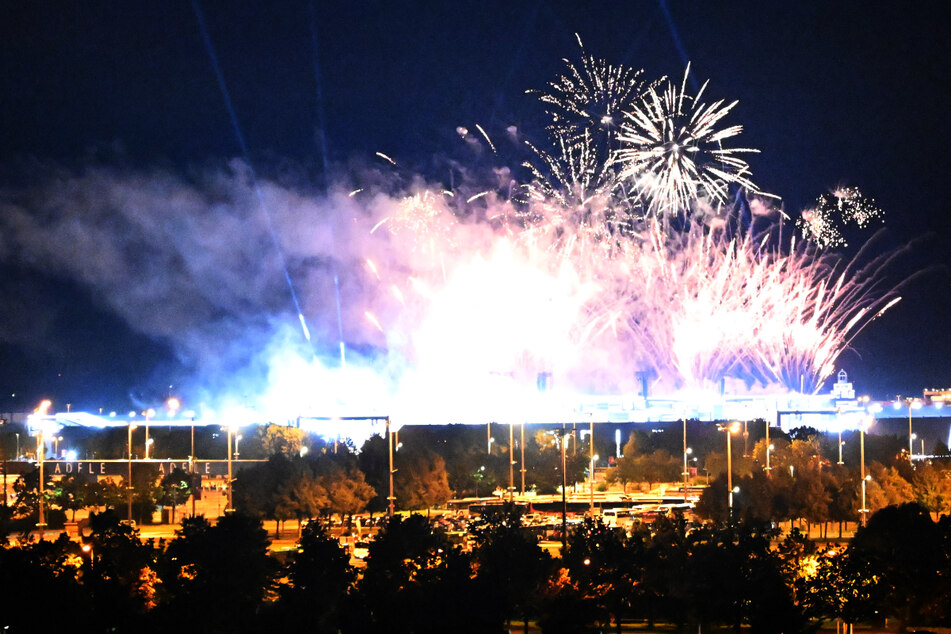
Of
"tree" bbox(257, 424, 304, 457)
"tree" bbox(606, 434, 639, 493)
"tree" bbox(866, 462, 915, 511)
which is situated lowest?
"tree" bbox(606, 434, 639, 493)

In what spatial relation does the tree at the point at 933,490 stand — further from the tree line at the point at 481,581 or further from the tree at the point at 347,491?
the tree at the point at 347,491

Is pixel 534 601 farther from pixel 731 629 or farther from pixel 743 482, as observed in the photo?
pixel 743 482

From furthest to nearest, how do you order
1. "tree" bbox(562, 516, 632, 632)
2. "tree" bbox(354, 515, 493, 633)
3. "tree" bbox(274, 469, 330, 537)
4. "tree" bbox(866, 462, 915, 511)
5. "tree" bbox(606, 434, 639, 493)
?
"tree" bbox(606, 434, 639, 493), "tree" bbox(274, 469, 330, 537), "tree" bbox(866, 462, 915, 511), "tree" bbox(562, 516, 632, 632), "tree" bbox(354, 515, 493, 633)

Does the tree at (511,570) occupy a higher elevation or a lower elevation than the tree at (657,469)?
higher

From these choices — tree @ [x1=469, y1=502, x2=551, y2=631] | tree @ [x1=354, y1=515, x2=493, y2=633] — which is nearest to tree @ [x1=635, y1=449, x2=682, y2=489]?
tree @ [x1=469, y1=502, x2=551, y2=631]

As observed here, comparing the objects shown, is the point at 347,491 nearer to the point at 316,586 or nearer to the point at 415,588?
the point at 316,586

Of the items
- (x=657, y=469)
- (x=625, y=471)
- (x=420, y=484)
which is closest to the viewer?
(x=420, y=484)

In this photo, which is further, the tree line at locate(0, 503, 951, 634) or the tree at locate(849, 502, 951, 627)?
the tree at locate(849, 502, 951, 627)

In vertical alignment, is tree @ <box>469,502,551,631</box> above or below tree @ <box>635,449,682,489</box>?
above

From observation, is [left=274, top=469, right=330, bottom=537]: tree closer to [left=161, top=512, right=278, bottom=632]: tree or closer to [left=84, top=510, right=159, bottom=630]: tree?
[left=84, top=510, right=159, bottom=630]: tree

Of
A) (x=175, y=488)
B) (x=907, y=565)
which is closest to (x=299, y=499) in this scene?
(x=175, y=488)

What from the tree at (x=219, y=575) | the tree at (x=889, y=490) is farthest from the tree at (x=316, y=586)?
the tree at (x=889, y=490)

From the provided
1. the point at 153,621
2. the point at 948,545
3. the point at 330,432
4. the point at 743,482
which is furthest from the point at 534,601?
the point at 330,432

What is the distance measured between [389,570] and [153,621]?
12.6ft
